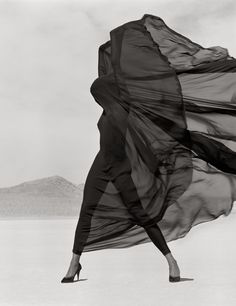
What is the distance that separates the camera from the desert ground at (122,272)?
5.14m

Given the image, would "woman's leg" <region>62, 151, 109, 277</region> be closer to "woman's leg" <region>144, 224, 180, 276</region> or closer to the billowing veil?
the billowing veil

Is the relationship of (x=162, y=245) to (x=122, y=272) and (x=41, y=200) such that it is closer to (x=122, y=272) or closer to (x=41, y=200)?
(x=122, y=272)

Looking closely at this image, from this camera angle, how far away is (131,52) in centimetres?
576

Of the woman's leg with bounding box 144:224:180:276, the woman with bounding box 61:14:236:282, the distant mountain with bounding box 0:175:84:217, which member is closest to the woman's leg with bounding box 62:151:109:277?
the woman with bounding box 61:14:236:282

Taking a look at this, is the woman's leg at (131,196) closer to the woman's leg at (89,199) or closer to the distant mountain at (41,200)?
the woman's leg at (89,199)

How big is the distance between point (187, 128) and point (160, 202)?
634 mm

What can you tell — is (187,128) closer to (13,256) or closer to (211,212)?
(211,212)

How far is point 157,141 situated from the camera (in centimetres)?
585

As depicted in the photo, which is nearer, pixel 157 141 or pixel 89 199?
pixel 157 141

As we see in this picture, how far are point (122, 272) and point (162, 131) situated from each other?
51.7 inches

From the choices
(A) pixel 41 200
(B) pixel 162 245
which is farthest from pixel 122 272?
(A) pixel 41 200

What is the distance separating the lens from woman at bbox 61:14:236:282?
19.0 ft

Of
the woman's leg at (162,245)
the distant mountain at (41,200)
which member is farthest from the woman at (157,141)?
the distant mountain at (41,200)

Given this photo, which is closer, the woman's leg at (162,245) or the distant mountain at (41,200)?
the woman's leg at (162,245)
